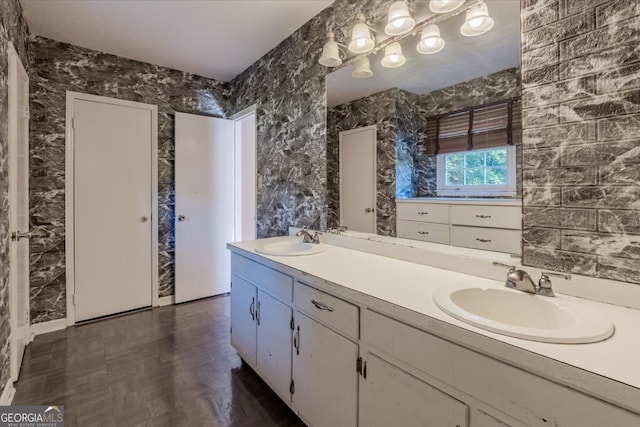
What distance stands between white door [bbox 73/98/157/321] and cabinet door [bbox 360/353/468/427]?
281 cm

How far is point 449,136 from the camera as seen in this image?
1.60 metres

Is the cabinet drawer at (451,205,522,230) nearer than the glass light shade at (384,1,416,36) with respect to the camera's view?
Yes

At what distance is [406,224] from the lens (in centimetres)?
177

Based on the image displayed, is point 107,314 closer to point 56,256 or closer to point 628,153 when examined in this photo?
point 56,256

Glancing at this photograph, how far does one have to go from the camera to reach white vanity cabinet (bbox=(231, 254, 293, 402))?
64.9 inches

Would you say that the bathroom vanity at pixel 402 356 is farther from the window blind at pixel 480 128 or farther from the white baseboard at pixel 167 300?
the white baseboard at pixel 167 300

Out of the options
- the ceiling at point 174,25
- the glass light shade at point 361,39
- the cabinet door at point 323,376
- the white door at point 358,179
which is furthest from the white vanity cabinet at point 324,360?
the ceiling at point 174,25

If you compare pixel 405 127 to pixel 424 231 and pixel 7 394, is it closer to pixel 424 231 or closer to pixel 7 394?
pixel 424 231

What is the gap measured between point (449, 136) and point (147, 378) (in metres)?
2.35

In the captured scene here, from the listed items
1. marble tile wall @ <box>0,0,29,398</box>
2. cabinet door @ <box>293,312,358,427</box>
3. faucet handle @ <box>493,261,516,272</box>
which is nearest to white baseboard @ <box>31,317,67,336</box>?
marble tile wall @ <box>0,0,29,398</box>

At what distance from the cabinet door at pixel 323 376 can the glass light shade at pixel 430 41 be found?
152 centimetres

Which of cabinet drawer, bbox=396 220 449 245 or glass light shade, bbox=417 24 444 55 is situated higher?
glass light shade, bbox=417 24 444 55

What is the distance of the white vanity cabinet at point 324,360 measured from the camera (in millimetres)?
1260

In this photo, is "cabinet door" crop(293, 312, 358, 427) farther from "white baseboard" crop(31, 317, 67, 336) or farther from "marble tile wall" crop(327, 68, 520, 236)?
"white baseboard" crop(31, 317, 67, 336)
